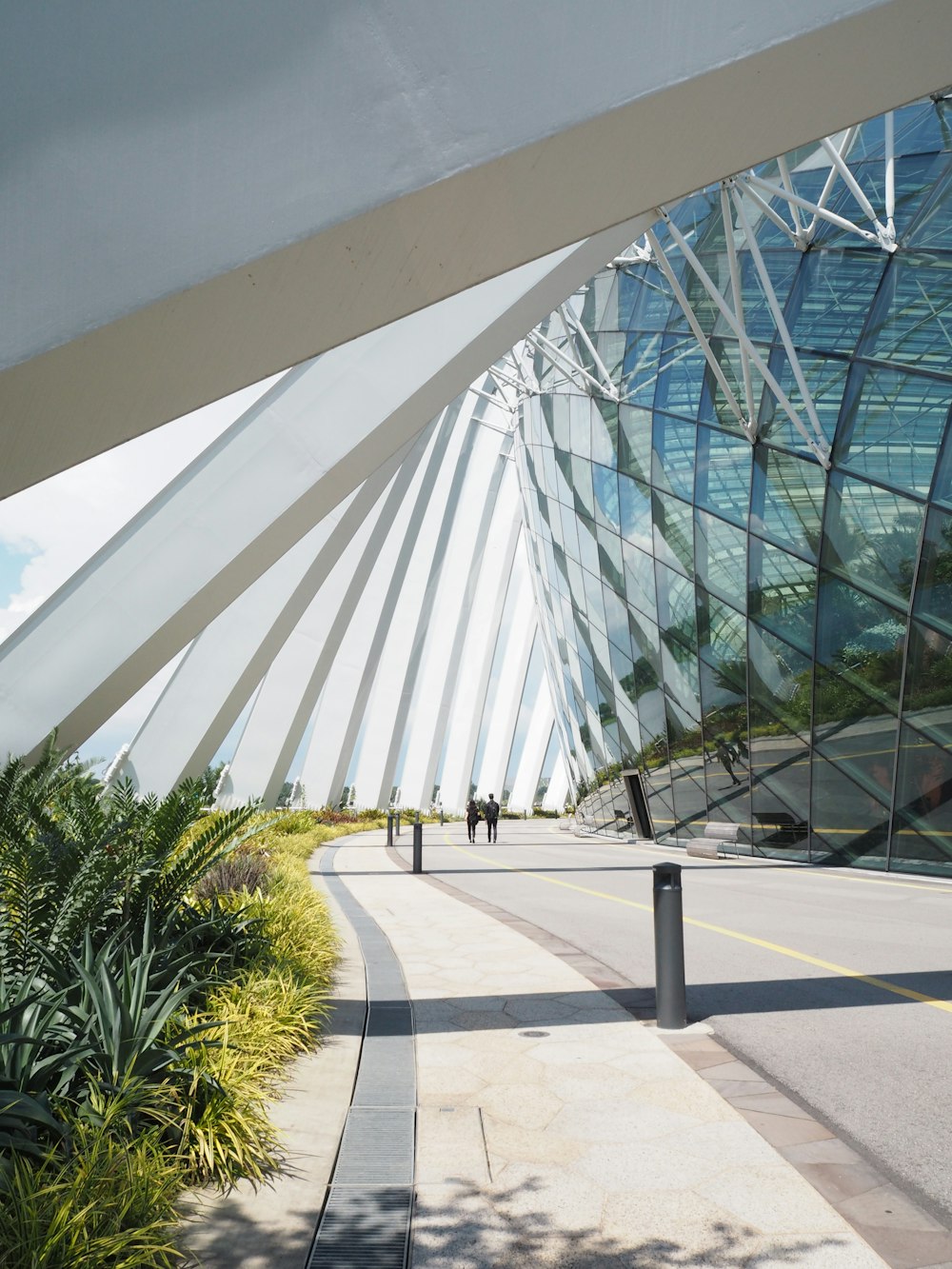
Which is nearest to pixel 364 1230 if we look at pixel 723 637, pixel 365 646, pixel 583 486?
pixel 723 637

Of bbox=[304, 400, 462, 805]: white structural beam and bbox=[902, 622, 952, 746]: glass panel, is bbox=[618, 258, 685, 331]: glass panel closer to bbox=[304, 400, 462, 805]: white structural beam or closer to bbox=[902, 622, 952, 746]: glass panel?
bbox=[304, 400, 462, 805]: white structural beam

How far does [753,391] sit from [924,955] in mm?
12624

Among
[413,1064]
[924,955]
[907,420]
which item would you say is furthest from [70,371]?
[907,420]

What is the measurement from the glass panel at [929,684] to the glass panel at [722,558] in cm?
458

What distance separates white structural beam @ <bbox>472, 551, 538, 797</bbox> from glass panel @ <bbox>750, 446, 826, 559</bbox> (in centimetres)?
2987

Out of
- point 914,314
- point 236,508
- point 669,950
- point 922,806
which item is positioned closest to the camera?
point 669,950

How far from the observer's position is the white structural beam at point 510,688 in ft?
161

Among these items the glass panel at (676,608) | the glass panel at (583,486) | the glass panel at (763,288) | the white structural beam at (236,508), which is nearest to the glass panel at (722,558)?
the glass panel at (676,608)

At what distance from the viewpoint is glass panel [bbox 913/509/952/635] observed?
563 inches

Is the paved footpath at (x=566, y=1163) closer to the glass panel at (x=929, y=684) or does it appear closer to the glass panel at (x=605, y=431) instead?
the glass panel at (x=929, y=684)

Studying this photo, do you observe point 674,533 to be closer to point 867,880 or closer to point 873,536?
point 873,536

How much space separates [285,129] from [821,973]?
7300 millimetres

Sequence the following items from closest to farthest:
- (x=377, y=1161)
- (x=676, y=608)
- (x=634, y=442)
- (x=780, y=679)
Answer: (x=377, y=1161)
(x=780, y=679)
(x=676, y=608)
(x=634, y=442)

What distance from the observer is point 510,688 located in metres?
50.1
